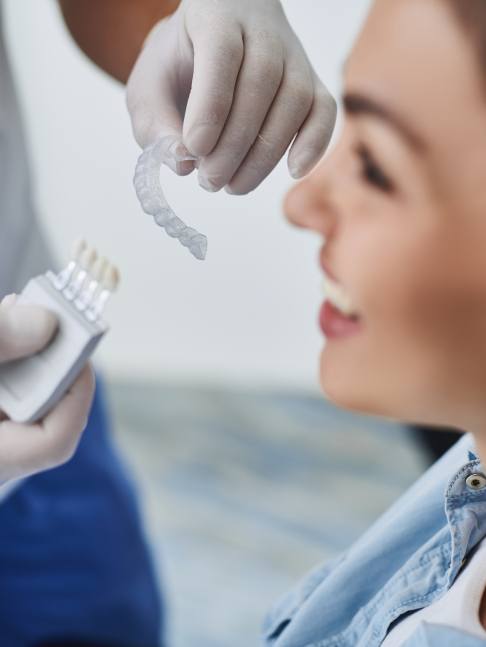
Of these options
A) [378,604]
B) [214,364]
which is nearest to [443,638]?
[378,604]

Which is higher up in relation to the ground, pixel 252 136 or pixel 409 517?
pixel 252 136

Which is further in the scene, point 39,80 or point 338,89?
point 39,80

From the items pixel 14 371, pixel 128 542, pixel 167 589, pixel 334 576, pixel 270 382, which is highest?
pixel 14 371

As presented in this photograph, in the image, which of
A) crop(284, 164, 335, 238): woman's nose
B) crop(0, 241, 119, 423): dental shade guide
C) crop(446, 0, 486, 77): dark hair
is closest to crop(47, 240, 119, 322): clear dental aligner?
crop(0, 241, 119, 423): dental shade guide

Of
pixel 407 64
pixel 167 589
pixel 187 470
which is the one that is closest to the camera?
pixel 407 64

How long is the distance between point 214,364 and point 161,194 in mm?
1549

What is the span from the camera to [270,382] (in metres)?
2.24

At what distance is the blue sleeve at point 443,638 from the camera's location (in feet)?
2.14

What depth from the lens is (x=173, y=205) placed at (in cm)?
68

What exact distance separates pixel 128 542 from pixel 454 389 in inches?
30.6

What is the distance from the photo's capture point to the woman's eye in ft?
2.01

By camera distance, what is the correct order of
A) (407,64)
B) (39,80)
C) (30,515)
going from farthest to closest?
(30,515), (39,80), (407,64)

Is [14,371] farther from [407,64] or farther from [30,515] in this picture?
[30,515]

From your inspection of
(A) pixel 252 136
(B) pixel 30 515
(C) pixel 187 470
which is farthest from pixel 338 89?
(C) pixel 187 470
